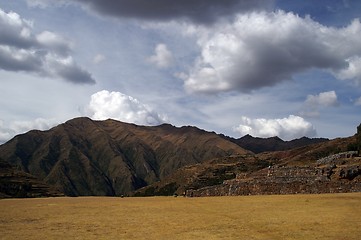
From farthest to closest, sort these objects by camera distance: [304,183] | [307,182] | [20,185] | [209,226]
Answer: [20,185] → [304,183] → [307,182] → [209,226]

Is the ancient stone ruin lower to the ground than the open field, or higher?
higher

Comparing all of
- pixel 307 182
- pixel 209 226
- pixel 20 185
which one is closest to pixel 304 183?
pixel 307 182

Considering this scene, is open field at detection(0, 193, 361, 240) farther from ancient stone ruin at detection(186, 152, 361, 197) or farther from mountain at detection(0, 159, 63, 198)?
mountain at detection(0, 159, 63, 198)

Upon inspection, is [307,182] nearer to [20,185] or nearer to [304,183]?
[304,183]

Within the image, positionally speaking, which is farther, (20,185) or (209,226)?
(20,185)

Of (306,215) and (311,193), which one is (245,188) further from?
(306,215)

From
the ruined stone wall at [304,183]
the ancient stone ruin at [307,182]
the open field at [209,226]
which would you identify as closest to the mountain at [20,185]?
the ancient stone ruin at [307,182]

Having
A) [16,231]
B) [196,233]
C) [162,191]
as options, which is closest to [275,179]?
[196,233]

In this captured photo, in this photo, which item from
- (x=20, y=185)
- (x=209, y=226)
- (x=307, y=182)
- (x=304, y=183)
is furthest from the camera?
(x=20, y=185)

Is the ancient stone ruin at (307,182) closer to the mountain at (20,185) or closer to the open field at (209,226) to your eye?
the open field at (209,226)

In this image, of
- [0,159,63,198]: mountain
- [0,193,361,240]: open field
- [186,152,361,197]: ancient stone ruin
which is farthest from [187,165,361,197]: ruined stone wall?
[0,159,63,198]: mountain

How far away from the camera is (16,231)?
20.6 meters

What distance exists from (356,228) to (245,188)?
106 feet

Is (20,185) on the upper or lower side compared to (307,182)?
upper
